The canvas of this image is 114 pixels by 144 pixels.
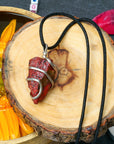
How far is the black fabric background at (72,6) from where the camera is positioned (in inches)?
47.1

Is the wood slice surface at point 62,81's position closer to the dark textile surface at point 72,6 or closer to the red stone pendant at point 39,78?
the red stone pendant at point 39,78

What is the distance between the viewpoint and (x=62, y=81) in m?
0.56

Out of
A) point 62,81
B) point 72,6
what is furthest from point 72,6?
point 62,81

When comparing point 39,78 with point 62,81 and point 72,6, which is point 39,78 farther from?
point 72,6

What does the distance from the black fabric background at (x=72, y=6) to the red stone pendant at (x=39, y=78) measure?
731 mm

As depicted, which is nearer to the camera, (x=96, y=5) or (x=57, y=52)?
(x=57, y=52)

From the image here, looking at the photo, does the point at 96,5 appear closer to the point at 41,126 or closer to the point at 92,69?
the point at 92,69

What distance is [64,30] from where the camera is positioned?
602 millimetres

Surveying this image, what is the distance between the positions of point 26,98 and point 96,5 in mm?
881

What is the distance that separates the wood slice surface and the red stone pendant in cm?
4

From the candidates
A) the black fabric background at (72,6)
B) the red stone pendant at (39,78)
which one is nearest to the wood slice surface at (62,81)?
the red stone pendant at (39,78)

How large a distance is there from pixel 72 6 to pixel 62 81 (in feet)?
2.56

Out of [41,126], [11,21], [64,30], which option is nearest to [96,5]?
[11,21]

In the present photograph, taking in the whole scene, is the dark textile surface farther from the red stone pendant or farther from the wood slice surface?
the red stone pendant
